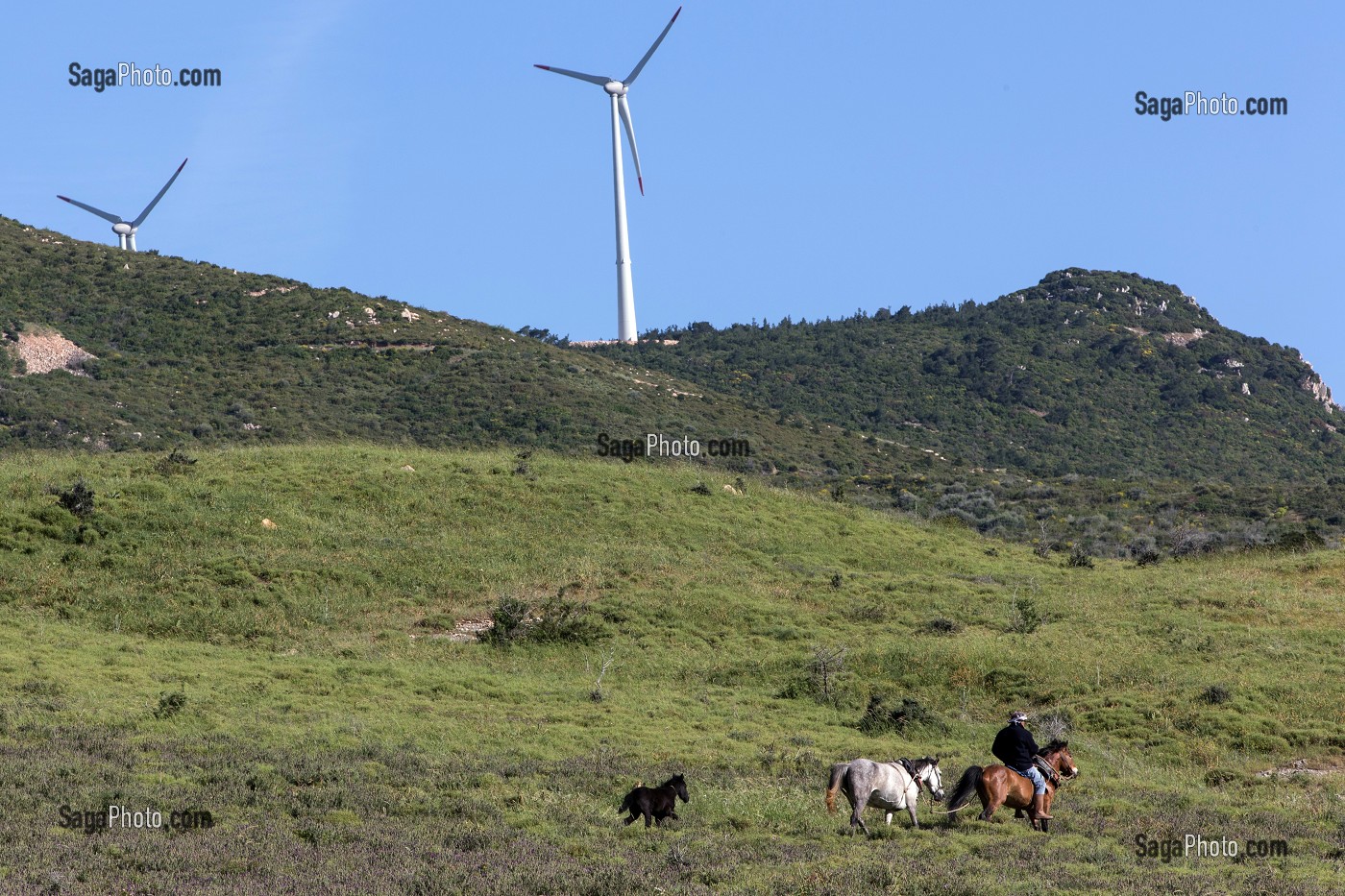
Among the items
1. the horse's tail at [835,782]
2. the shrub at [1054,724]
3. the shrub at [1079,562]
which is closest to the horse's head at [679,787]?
the horse's tail at [835,782]

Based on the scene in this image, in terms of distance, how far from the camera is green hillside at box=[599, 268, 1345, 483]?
4614 inches

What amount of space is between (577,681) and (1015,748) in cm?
1729

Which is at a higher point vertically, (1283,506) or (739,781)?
(1283,506)

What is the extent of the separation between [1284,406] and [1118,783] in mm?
121971

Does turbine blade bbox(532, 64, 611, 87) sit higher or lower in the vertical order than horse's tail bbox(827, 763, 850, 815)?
higher

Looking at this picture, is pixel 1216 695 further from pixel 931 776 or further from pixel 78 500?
pixel 78 500

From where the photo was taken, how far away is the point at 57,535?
42.3 m

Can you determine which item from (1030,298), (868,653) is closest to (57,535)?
(868,653)

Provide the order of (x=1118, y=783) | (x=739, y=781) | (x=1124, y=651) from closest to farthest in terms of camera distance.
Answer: (x=739, y=781), (x=1118, y=783), (x=1124, y=651)

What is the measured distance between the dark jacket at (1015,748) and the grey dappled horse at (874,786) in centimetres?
123

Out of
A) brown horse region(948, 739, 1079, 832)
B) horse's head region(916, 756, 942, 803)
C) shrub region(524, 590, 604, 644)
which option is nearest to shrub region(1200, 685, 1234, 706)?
brown horse region(948, 739, 1079, 832)

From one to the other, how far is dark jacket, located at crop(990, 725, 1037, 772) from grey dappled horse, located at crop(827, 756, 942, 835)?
1.23 meters

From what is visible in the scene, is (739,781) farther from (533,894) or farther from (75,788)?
(75,788)

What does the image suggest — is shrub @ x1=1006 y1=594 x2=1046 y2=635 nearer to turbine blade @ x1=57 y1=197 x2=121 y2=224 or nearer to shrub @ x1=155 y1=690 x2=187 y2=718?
shrub @ x1=155 y1=690 x2=187 y2=718
